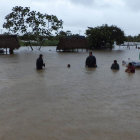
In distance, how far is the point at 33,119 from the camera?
305 inches

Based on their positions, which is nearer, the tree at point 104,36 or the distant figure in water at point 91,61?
the distant figure in water at point 91,61

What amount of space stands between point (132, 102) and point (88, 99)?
1511mm

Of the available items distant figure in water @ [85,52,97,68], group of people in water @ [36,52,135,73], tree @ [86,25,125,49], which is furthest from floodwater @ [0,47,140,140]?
tree @ [86,25,125,49]

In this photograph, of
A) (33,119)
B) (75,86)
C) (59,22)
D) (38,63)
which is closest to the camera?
(33,119)

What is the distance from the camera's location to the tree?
66.2m

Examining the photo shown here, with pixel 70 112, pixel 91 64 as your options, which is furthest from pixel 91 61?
pixel 70 112

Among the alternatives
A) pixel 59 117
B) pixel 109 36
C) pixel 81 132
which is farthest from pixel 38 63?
pixel 109 36

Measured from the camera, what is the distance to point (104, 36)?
2606 inches

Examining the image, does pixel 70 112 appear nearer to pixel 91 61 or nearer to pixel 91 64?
pixel 91 61

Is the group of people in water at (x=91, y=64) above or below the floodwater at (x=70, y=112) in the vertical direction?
above

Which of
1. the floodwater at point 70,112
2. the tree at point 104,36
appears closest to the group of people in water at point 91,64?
the floodwater at point 70,112

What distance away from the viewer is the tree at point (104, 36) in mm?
66188

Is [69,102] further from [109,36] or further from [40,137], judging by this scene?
[109,36]

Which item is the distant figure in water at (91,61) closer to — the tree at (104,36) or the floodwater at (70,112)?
the floodwater at (70,112)
